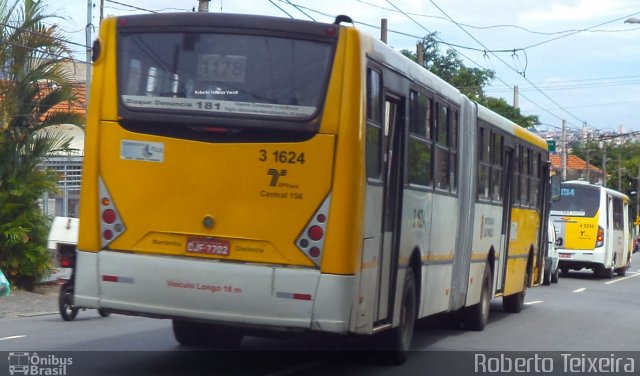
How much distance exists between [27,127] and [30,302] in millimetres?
3392

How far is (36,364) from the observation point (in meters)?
10.5

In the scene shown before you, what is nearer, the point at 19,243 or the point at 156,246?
the point at 156,246

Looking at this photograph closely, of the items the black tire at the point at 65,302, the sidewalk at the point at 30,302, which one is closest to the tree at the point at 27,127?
the sidewalk at the point at 30,302

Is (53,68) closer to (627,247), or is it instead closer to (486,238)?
(486,238)

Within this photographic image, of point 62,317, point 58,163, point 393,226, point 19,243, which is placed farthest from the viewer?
point 58,163

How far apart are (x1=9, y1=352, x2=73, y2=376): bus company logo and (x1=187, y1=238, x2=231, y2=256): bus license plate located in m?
1.93

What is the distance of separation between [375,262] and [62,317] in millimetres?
6969

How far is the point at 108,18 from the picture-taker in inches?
377

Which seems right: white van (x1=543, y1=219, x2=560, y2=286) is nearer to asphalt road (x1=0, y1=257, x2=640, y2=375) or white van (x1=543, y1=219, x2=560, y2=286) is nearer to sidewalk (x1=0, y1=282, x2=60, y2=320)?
asphalt road (x1=0, y1=257, x2=640, y2=375)

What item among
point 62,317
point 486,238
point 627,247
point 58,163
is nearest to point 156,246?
point 62,317

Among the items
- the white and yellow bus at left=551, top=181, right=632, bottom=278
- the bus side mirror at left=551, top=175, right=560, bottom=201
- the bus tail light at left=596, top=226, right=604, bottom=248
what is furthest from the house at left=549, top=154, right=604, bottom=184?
the bus side mirror at left=551, top=175, right=560, bottom=201

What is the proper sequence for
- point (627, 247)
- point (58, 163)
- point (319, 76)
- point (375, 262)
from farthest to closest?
1. point (627, 247)
2. point (58, 163)
3. point (375, 262)
4. point (319, 76)

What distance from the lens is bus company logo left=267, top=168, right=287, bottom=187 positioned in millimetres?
8984

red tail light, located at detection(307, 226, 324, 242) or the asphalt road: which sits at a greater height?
red tail light, located at detection(307, 226, 324, 242)
